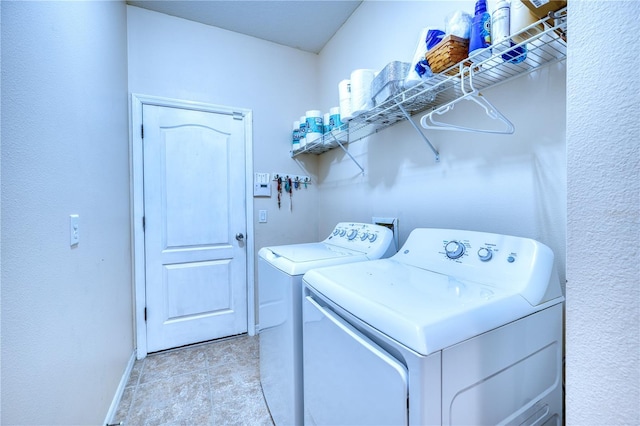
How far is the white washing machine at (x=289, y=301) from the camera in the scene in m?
1.15

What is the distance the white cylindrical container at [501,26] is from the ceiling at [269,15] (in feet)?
4.84

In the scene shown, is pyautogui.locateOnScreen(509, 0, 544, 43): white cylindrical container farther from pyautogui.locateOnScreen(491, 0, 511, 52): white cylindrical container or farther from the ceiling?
the ceiling

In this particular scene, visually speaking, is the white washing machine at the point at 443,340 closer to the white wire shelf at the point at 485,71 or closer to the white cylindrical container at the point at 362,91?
the white wire shelf at the point at 485,71

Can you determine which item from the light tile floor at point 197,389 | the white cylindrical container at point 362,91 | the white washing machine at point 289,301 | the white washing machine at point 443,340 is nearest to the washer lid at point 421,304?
the white washing machine at point 443,340

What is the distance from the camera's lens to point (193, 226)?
225 cm

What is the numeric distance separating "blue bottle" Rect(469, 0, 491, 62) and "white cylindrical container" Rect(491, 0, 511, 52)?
37 mm

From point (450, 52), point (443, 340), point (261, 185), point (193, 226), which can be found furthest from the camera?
Result: point (261, 185)

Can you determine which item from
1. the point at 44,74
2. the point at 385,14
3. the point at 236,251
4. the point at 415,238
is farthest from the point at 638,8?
the point at 236,251

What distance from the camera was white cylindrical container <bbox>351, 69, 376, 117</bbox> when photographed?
1.50m

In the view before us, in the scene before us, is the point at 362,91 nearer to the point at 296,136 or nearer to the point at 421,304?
the point at 296,136

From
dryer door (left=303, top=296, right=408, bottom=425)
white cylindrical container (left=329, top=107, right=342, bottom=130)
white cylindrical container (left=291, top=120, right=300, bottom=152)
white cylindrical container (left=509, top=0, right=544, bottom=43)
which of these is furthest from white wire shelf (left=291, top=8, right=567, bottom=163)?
dryer door (left=303, top=296, right=408, bottom=425)

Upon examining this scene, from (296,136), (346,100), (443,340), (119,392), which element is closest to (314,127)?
(296,136)

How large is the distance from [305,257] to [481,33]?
3.80 ft

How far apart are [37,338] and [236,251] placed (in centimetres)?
159
